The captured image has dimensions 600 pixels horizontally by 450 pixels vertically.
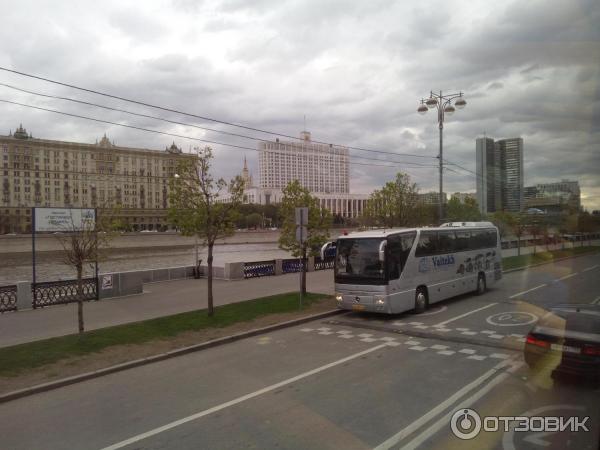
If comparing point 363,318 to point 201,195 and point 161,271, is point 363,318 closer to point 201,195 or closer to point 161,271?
point 201,195

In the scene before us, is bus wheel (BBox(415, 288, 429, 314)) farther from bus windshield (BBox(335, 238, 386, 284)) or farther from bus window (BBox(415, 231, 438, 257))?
bus windshield (BBox(335, 238, 386, 284))

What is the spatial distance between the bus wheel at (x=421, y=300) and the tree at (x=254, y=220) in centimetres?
7414

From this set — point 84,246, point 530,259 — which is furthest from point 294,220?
point 530,259

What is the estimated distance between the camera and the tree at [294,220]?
16.2 meters

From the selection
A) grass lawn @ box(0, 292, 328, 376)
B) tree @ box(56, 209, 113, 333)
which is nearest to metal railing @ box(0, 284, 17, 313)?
tree @ box(56, 209, 113, 333)

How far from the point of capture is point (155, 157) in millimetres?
36188

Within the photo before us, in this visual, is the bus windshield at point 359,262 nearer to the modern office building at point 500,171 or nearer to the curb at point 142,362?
the curb at point 142,362

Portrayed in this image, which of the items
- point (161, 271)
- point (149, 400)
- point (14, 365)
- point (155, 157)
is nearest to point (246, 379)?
point (149, 400)

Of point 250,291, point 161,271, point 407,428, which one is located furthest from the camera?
point 161,271

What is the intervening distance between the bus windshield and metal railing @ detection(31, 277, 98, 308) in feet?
31.6

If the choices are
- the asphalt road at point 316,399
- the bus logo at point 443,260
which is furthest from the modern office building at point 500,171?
the asphalt road at point 316,399

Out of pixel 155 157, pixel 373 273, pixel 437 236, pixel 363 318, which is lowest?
pixel 363 318

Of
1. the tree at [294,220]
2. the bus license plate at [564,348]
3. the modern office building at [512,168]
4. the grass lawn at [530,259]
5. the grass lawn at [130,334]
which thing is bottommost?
the grass lawn at [530,259]

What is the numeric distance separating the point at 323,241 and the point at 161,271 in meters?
9.32
